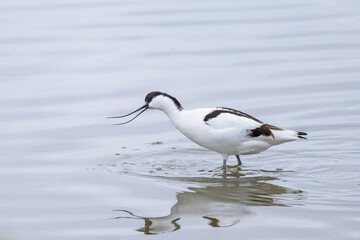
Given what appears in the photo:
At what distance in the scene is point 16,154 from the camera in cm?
1017

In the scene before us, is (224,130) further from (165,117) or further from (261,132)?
(165,117)

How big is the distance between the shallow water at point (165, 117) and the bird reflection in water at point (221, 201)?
0.02m

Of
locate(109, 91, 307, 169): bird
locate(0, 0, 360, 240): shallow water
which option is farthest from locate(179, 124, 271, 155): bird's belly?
locate(0, 0, 360, 240): shallow water

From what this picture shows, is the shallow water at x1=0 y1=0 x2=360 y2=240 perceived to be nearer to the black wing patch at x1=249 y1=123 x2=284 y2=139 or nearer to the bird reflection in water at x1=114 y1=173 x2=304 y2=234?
the bird reflection in water at x1=114 y1=173 x2=304 y2=234

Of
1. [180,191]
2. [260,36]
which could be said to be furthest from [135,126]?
[260,36]

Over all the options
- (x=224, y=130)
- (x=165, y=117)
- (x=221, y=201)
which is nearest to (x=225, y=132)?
(x=224, y=130)

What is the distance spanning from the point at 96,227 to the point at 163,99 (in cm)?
231

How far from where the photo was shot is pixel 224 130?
9312mm

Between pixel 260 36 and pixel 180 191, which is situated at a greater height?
pixel 260 36

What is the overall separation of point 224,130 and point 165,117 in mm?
2657

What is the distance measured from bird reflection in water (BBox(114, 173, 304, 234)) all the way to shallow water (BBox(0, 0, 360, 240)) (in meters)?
0.02

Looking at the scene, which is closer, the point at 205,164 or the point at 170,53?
the point at 205,164

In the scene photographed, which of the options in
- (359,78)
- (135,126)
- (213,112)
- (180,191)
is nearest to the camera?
(180,191)

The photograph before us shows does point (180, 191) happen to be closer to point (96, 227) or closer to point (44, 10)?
point (96, 227)
